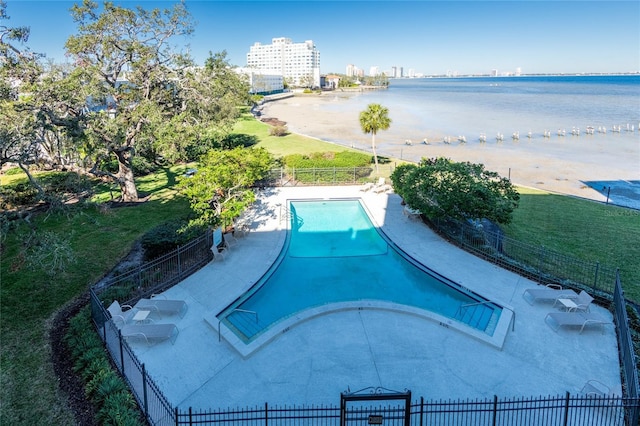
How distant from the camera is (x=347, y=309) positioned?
12.4m

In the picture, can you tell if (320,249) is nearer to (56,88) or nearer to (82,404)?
(82,404)

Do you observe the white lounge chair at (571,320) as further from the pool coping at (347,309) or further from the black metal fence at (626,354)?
the pool coping at (347,309)

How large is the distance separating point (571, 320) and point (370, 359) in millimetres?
5479

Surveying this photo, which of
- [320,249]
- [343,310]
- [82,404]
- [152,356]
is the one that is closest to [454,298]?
[343,310]

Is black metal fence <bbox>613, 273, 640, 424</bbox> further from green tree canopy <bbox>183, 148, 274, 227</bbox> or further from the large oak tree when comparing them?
Answer: the large oak tree

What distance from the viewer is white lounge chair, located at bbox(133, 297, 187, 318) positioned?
1180cm

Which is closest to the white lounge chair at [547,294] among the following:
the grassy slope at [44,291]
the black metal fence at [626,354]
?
the black metal fence at [626,354]

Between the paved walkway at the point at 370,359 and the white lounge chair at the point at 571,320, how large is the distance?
196mm

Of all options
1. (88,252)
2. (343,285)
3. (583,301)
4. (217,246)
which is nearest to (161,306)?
(217,246)

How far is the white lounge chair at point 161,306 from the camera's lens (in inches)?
464

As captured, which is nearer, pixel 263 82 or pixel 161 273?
pixel 161 273

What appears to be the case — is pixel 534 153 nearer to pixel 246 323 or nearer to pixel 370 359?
pixel 370 359

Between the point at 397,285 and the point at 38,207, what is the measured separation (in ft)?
60.6

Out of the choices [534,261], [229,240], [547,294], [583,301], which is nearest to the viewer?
[583,301]
